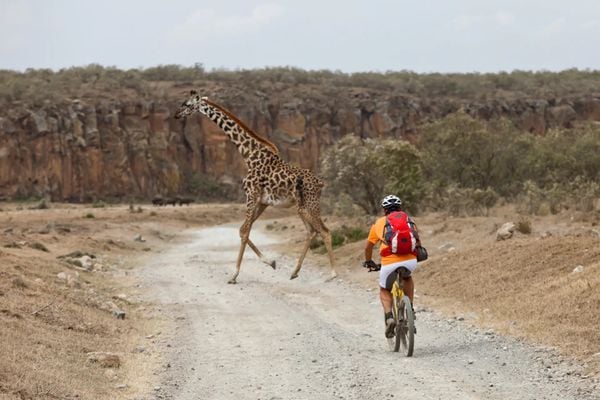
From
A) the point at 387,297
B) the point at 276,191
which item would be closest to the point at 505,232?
the point at 276,191

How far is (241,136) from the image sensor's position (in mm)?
20578

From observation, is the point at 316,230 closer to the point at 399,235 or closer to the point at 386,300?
the point at 386,300

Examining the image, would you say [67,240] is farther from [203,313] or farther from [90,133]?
[90,133]

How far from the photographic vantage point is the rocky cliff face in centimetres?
6931

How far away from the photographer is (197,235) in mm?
38594

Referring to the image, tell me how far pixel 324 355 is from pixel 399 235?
187 centimetres

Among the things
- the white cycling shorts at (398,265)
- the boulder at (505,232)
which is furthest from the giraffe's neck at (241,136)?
the white cycling shorts at (398,265)

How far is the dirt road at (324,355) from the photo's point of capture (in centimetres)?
901

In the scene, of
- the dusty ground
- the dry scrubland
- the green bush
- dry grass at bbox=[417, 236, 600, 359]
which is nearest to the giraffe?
the dusty ground

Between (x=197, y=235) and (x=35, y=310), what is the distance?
26200 mm

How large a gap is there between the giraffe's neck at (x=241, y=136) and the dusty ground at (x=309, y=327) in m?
3.05

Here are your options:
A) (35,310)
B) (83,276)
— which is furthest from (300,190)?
(35,310)

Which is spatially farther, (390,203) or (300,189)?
(300,189)

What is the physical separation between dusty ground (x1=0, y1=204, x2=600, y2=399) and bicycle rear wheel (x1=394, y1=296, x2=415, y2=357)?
18 cm
